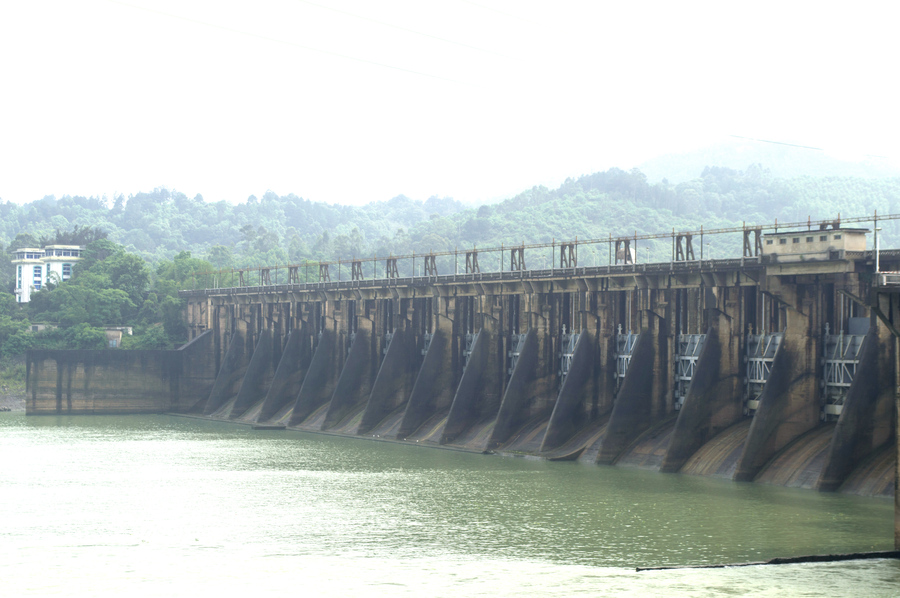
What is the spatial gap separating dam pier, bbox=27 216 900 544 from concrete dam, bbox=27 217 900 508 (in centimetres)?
9

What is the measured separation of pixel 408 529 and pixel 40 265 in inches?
5972

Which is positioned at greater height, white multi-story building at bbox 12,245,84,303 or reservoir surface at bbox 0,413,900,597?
white multi-story building at bbox 12,245,84,303

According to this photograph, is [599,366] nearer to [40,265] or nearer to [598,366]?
[598,366]

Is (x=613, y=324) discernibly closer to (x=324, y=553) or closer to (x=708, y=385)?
(x=708, y=385)

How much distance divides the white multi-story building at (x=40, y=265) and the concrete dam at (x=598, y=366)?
76.0 m

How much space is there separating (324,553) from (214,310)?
72.5 metres

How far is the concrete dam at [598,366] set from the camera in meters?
47.6

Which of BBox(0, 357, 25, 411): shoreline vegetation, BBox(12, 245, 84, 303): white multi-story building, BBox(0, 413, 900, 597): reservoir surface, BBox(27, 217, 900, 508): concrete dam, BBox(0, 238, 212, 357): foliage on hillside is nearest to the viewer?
BBox(0, 413, 900, 597): reservoir surface

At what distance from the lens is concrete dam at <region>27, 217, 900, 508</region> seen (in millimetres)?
47562

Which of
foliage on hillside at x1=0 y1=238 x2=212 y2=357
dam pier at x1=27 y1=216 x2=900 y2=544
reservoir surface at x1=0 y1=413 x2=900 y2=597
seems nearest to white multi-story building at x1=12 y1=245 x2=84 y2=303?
foliage on hillside at x1=0 y1=238 x2=212 y2=357

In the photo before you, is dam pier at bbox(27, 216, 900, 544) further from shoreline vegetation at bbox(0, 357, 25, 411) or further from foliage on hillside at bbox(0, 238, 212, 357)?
foliage on hillside at bbox(0, 238, 212, 357)

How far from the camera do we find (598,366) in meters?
61.5

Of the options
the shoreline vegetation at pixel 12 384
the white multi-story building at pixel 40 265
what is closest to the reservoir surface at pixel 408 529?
the shoreline vegetation at pixel 12 384

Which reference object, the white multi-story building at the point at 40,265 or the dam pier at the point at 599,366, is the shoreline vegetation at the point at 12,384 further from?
the white multi-story building at the point at 40,265
